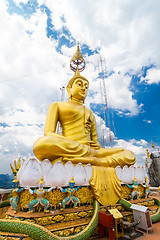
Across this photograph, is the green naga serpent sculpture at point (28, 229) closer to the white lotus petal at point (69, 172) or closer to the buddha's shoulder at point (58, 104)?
the white lotus petal at point (69, 172)

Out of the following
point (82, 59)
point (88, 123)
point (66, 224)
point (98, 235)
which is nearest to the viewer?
point (66, 224)

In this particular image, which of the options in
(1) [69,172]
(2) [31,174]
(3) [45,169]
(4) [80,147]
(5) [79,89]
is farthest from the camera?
(5) [79,89]

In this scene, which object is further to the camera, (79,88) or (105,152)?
(79,88)

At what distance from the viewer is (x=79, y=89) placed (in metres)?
6.82

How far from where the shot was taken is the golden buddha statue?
3.97 metres

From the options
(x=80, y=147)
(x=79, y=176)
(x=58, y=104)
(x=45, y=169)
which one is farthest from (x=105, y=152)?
(x=45, y=169)

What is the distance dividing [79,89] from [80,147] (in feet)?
10.2

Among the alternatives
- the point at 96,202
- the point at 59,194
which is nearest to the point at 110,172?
the point at 96,202

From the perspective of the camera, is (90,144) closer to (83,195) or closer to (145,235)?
(83,195)

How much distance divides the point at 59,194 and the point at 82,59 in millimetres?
7930

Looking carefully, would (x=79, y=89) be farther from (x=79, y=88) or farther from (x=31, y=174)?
(x=31, y=174)

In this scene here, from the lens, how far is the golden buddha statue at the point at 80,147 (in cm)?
397

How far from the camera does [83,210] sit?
3.21 m

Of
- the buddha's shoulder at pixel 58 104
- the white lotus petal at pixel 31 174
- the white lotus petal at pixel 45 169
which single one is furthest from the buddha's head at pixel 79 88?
the white lotus petal at pixel 31 174
